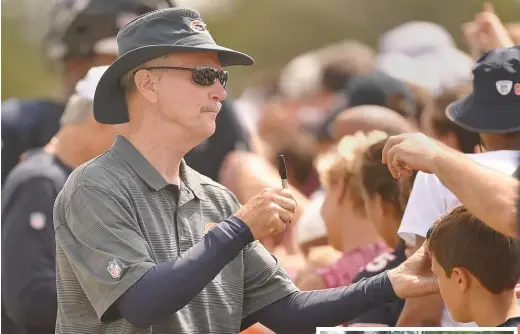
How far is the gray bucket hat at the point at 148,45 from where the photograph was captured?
11.1 ft

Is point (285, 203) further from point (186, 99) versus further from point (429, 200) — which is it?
point (429, 200)

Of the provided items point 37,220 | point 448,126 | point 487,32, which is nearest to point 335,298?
point 448,126

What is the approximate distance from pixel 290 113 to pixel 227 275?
395cm

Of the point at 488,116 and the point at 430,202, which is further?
the point at 488,116

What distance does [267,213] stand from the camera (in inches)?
123

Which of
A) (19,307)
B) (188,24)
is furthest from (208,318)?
(19,307)

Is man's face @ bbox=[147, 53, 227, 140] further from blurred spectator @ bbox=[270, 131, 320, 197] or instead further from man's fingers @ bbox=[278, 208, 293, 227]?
blurred spectator @ bbox=[270, 131, 320, 197]

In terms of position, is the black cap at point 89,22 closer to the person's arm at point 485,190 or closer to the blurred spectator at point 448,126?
the blurred spectator at point 448,126

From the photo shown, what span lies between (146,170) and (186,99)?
0.23m

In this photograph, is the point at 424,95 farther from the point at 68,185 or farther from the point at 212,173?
the point at 68,185

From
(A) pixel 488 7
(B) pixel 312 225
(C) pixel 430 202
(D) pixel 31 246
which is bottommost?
(B) pixel 312 225

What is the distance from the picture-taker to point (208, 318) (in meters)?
3.33

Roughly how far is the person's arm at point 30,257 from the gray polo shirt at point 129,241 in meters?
1.25

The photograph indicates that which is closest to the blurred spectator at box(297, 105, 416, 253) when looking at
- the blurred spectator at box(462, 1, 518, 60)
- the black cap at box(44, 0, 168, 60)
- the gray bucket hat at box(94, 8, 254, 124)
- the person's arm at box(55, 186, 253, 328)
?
the blurred spectator at box(462, 1, 518, 60)
